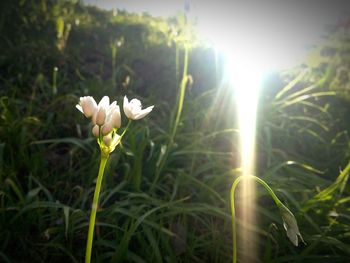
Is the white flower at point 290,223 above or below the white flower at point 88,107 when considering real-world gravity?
below

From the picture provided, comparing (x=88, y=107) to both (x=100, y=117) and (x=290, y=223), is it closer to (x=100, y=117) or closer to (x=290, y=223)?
(x=100, y=117)

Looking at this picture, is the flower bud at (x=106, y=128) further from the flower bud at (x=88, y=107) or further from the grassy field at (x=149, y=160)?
the grassy field at (x=149, y=160)

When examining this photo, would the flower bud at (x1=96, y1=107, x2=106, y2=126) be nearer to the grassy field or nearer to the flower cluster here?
the flower cluster

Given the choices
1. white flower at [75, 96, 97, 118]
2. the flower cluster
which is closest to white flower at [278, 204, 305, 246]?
the flower cluster

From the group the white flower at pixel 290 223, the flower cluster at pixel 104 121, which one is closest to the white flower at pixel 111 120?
the flower cluster at pixel 104 121

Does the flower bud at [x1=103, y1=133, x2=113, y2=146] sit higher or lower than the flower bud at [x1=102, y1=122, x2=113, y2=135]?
lower

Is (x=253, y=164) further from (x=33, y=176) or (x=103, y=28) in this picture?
(x=103, y=28)

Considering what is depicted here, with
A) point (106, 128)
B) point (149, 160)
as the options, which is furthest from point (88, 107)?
point (149, 160)

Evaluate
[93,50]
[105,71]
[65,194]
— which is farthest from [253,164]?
[93,50]

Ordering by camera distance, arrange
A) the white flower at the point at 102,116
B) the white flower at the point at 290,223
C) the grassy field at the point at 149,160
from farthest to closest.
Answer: the grassy field at the point at 149,160 → the white flower at the point at 102,116 → the white flower at the point at 290,223
